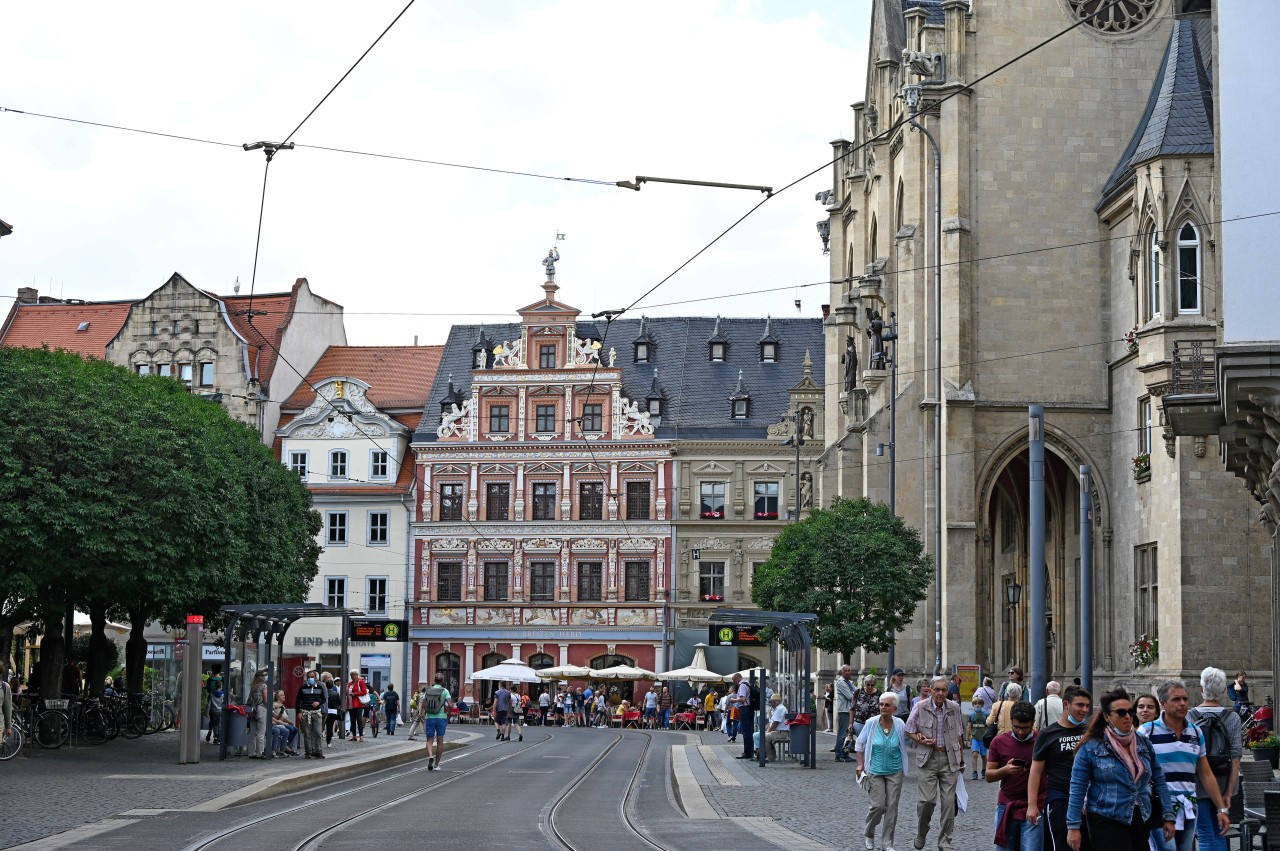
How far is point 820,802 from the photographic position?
23.2 m

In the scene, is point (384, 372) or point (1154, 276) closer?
point (1154, 276)

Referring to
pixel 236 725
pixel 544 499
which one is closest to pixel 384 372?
pixel 544 499

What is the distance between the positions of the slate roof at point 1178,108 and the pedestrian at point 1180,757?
27.0 metres

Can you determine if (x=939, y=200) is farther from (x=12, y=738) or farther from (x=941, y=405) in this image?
(x=12, y=738)

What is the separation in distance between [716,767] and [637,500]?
41.0m

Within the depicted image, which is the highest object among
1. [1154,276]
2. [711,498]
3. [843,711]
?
[1154,276]

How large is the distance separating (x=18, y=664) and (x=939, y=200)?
33.6m

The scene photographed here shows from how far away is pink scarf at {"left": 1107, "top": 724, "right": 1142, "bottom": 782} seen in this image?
34.3 ft

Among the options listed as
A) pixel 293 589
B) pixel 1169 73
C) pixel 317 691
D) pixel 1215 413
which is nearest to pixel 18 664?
pixel 293 589

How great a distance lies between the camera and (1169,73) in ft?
132

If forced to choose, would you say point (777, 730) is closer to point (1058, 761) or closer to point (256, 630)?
point (256, 630)

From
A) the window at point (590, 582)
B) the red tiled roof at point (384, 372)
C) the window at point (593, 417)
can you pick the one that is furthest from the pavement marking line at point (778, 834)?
the red tiled roof at point (384, 372)

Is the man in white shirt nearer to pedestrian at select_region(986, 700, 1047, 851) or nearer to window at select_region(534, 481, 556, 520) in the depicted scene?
pedestrian at select_region(986, 700, 1047, 851)

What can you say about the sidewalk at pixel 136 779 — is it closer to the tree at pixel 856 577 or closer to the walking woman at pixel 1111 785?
the tree at pixel 856 577
